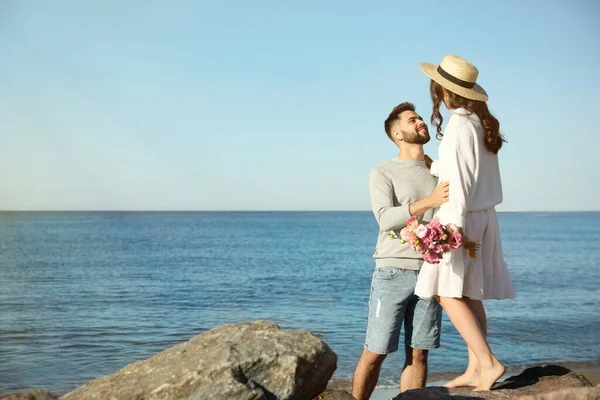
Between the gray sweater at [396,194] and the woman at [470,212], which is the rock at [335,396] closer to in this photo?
the woman at [470,212]

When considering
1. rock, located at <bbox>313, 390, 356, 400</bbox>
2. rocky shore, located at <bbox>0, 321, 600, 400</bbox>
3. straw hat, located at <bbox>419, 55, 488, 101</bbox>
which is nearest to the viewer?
rocky shore, located at <bbox>0, 321, 600, 400</bbox>

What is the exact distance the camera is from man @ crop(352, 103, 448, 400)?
16.4 feet

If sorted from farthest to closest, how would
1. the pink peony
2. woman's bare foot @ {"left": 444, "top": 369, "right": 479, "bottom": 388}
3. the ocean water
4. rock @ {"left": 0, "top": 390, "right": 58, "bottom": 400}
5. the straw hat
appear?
the ocean water, woman's bare foot @ {"left": 444, "top": 369, "right": 479, "bottom": 388}, the straw hat, the pink peony, rock @ {"left": 0, "top": 390, "right": 58, "bottom": 400}

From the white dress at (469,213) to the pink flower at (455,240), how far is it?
0.08 metres

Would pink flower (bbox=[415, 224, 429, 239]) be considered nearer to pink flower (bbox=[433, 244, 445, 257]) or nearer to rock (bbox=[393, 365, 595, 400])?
pink flower (bbox=[433, 244, 445, 257])

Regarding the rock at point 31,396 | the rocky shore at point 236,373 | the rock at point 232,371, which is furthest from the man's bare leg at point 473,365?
the rock at point 31,396

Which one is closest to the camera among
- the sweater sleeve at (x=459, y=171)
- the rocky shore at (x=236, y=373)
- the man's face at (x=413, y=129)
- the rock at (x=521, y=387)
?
the rocky shore at (x=236, y=373)

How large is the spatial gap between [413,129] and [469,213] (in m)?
0.85

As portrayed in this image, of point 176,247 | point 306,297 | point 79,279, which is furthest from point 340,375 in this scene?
point 176,247

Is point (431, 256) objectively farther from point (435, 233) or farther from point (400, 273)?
point (400, 273)

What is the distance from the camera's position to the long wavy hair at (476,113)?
4543mm

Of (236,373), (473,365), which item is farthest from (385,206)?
(236,373)

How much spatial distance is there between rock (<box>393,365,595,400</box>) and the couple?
0.15 m

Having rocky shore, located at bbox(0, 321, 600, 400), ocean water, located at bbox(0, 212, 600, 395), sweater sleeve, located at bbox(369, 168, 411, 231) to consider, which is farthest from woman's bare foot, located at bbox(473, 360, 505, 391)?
ocean water, located at bbox(0, 212, 600, 395)
